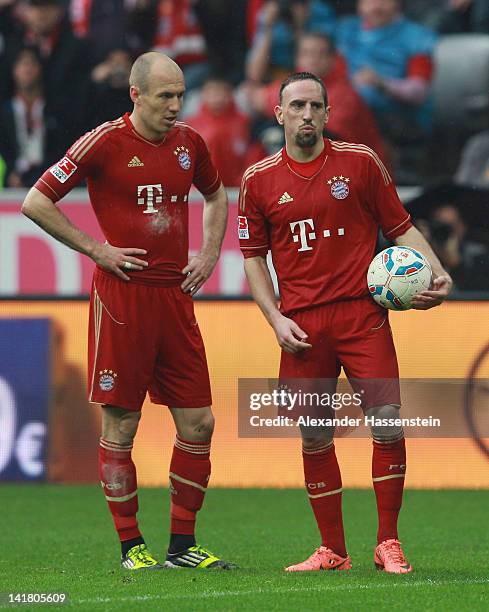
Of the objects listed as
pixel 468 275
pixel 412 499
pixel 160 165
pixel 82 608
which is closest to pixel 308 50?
pixel 468 275

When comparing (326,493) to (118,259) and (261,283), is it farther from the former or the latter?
(118,259)

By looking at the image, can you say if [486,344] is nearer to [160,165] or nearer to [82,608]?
[160,165]

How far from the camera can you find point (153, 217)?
5996 millimetres

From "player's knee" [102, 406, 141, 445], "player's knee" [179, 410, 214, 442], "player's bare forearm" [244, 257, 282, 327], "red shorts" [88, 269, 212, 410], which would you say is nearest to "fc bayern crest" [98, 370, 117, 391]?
"red shorts" [88, 269, 212, 410]

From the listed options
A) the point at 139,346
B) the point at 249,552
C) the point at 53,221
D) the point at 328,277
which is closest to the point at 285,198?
the point at 328,277

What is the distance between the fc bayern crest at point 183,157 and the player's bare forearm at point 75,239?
1.45 ft

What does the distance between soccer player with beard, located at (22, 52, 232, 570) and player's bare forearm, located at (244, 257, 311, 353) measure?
23 cm

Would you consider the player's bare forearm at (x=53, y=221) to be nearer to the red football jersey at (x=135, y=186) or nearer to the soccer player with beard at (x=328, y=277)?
the red football jersey at (x=135, y=186)

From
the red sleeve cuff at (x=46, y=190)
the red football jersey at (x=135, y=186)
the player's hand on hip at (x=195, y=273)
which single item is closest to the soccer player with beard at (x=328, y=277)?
the player's hand on hip at (x=195, y=273)

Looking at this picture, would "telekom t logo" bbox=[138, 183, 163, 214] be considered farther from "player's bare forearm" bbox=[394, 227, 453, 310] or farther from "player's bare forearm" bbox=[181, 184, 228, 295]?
"player's bare forearm" bbox=[394, 227, 453, 310]

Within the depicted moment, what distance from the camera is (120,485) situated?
6043 mm

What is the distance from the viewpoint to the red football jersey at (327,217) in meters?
5.90

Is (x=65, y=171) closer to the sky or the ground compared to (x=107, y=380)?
closer to the sky

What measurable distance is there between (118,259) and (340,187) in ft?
3.32
